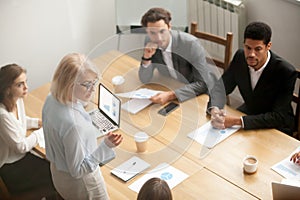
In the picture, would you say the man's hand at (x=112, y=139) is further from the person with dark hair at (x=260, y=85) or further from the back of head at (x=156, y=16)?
the back of head at (x=156, y=16)

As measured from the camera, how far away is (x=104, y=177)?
294cm

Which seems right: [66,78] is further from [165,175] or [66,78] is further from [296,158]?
[296,158]

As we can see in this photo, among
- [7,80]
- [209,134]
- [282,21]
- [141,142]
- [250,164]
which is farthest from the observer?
[282,21]

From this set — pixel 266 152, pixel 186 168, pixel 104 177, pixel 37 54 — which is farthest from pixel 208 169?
pixel 37 54

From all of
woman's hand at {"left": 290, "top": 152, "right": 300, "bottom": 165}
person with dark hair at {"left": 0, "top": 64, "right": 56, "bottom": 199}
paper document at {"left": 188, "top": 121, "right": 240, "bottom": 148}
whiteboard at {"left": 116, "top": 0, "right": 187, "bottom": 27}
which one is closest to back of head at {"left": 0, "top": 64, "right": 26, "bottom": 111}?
person with dark hair at {"left": 0, "top": 64, "right": 56, "bottom": 199}

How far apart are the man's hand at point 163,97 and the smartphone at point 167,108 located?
3cm

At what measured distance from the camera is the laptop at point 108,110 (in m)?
3.15

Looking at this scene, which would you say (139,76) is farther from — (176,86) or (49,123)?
(49,123)

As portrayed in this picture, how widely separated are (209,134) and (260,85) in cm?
48

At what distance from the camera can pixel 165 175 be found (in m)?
2.91

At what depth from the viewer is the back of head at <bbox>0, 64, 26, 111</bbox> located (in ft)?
10.6

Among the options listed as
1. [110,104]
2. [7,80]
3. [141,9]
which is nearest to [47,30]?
[141,9]

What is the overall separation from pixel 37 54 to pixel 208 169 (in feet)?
6.24

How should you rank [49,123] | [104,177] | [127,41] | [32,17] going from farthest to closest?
[32,17], [127,41], [104,177], [49,123]
